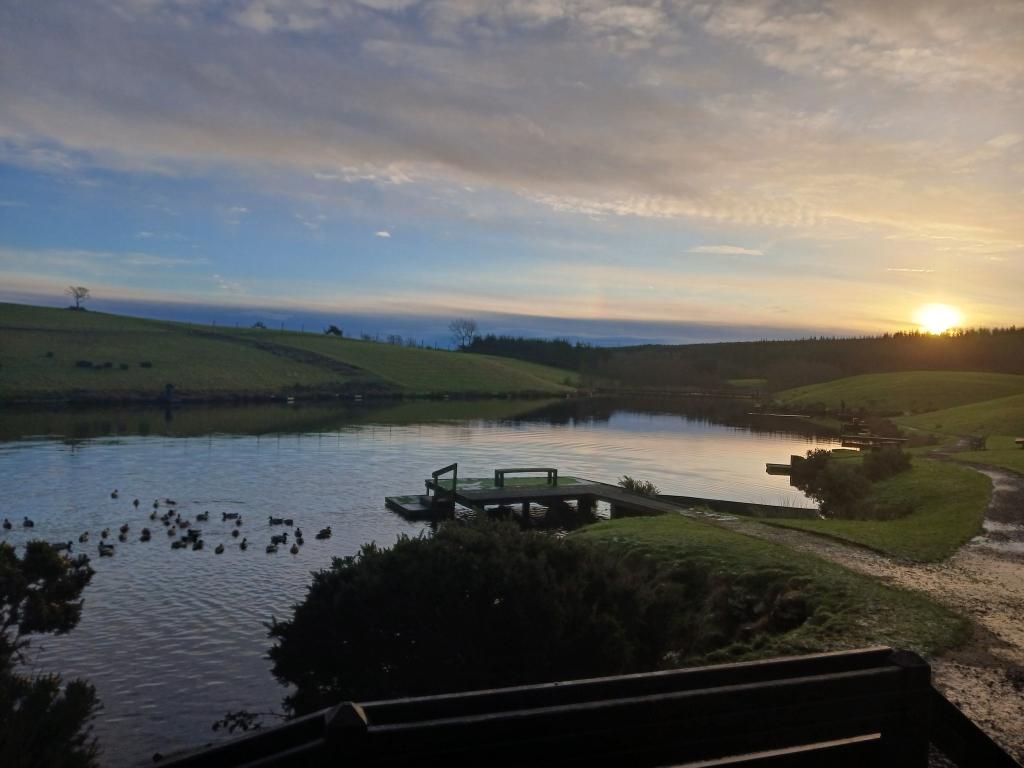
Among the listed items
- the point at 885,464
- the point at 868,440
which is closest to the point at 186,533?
the point at 885,464

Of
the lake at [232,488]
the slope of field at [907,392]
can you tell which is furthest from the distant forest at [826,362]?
the lake at [232,488]

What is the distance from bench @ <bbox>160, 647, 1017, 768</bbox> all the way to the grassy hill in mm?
90761

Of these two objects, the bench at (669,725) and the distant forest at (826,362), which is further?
the distant forest at (826,362)

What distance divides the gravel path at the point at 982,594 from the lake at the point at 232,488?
8373 mm

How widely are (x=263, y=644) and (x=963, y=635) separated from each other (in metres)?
13.1

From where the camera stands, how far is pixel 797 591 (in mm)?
14289

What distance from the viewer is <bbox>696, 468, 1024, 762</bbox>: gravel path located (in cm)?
885

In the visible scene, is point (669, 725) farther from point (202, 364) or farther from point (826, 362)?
point (826, 362)

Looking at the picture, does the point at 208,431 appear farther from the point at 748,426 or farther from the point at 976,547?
the point at 976,547

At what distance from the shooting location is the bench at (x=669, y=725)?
3248 millimetres

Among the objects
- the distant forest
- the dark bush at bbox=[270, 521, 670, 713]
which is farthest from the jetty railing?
the distant forest

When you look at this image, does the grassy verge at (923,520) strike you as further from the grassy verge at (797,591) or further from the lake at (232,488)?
the lake at (232,488)

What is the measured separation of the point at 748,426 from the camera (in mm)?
81000

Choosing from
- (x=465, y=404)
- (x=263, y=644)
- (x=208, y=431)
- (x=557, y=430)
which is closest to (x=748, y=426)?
(x=557, y=430)
